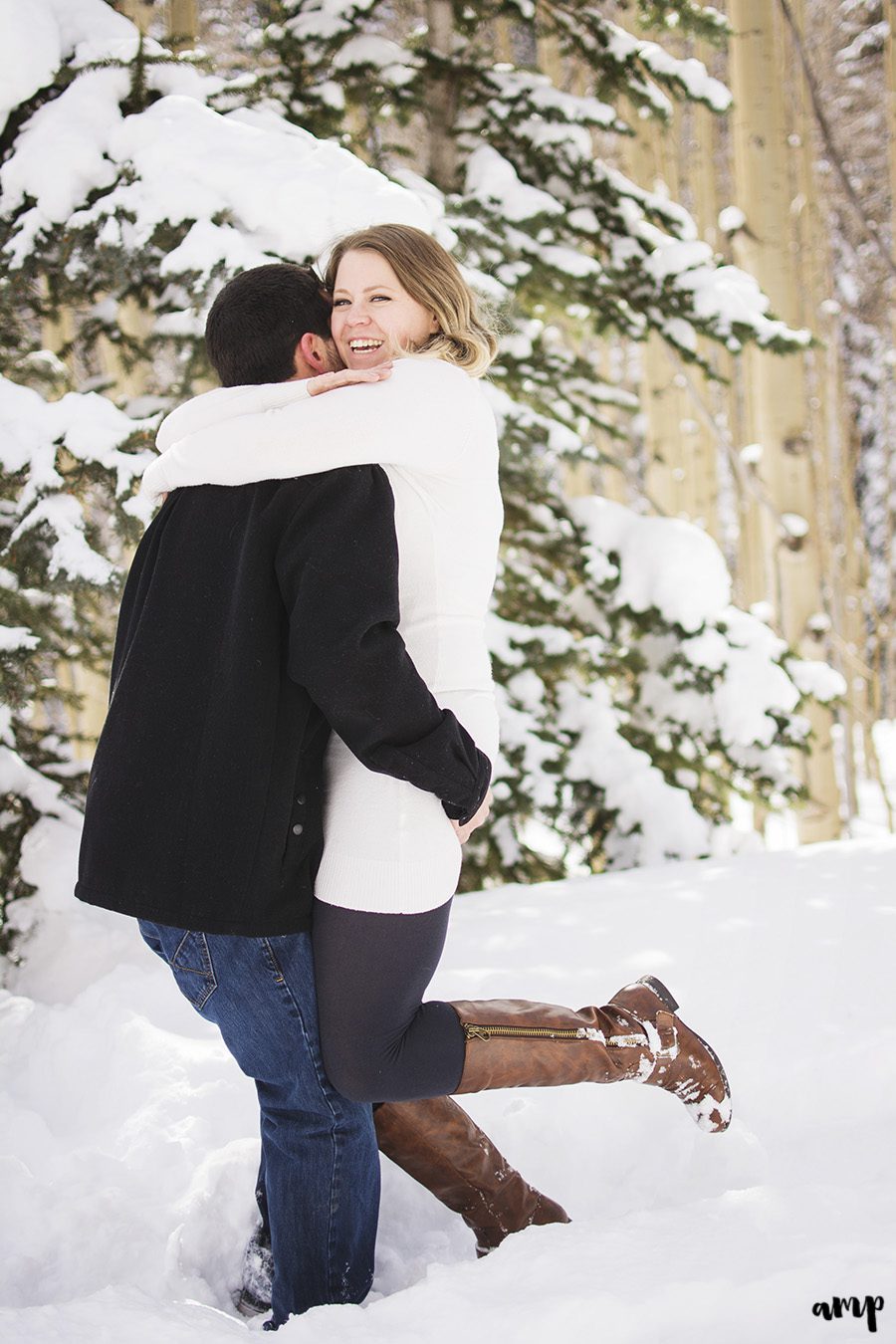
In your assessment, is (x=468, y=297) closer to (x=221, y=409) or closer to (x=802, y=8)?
(x=221, y=409)

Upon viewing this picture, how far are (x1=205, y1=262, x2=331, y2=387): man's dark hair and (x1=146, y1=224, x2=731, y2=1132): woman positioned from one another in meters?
0.08

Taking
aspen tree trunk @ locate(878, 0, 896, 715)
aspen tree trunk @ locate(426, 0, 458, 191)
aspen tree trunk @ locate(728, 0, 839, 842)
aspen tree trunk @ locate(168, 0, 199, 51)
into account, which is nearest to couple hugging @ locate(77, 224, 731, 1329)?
aspen tree trunk @ locate(426, 0, 458, 191)

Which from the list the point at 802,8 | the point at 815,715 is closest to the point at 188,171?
the point at 815,715

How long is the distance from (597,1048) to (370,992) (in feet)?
1.71

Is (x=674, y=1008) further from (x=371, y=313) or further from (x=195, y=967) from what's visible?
(x=371, y=313)

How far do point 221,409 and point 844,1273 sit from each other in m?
1.64

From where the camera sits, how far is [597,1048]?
191 centimetres

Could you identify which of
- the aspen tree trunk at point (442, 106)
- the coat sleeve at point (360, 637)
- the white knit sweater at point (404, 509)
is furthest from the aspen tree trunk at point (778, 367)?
the coat sleeve at point (360, 637)

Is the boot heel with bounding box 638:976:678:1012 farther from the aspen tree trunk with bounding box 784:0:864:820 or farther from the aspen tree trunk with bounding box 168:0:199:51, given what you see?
the aspen tree trunk with bounding box 784:0:864:820

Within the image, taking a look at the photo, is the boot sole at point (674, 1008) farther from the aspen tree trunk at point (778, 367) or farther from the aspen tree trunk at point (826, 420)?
the aspen tree trunk at point (826, 420)

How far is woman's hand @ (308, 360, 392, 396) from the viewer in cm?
161

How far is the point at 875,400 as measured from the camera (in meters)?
17.6

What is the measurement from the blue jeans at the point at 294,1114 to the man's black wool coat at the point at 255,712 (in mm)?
94

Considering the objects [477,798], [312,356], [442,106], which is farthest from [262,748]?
[442,106]
